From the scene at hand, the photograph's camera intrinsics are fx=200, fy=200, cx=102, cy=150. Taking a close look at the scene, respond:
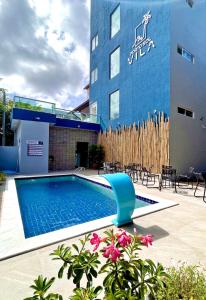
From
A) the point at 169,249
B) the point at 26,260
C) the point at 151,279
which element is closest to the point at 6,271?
the point at 26,260

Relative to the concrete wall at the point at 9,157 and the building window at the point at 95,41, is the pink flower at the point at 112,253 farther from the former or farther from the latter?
the building window at the point at 95,41

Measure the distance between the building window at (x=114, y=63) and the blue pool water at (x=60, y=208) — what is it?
10.6 m

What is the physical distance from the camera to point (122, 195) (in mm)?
4160

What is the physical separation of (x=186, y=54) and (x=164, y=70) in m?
2.39

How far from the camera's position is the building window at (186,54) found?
460 inches

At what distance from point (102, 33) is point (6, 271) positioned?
68.3 ft

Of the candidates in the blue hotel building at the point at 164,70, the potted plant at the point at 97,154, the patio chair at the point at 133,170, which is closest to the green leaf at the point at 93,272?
the patio chair at the point at 133,170

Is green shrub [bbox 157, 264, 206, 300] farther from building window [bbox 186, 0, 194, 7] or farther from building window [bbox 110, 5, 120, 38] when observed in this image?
building window [bbox 110, 5, 120, 38]

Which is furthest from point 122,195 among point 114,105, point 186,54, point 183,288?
point 114,105

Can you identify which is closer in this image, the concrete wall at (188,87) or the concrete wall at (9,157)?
the concrete wall at (188,87)

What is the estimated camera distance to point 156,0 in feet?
39.4

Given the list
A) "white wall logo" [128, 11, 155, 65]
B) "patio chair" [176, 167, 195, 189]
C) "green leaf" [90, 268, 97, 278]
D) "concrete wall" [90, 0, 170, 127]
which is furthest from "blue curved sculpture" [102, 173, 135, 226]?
"white wall logo" [128, 11, 155, 65]

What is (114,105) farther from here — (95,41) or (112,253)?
(112,253)

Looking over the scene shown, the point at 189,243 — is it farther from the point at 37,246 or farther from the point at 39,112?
the point at 39,112
